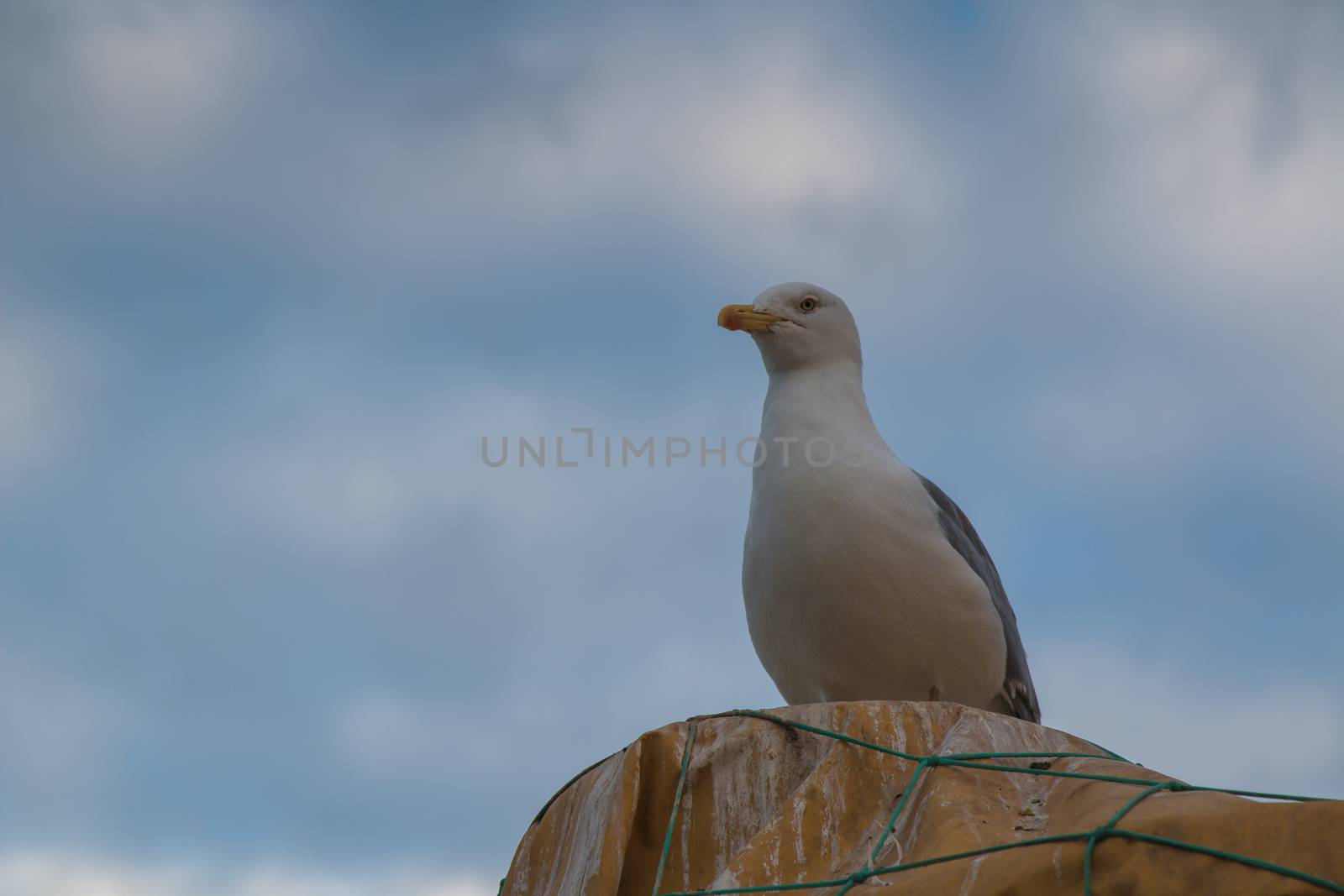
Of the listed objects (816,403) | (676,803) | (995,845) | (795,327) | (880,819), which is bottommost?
(995,845)

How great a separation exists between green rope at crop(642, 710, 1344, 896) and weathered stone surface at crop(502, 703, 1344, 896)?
2cm

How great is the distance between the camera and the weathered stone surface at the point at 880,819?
2.93 metres

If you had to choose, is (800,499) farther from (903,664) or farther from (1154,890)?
(1154,890)

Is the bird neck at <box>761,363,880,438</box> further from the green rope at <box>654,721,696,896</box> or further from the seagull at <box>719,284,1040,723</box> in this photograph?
the green rope at <box>654,721,696,896</box>

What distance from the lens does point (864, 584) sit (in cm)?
574

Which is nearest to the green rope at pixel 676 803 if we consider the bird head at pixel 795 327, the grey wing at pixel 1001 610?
the grey wing at pixel 1001 610

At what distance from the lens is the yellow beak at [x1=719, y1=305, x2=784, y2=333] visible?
6863 millimetres

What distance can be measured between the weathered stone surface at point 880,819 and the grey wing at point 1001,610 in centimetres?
196

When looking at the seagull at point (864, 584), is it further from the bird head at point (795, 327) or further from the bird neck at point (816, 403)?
the bird head at point (795, 327)

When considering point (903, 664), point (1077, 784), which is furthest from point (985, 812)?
point (903, 664)

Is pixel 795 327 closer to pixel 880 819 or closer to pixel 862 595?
pixel 862 595

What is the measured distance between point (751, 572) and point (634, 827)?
6.45 feet

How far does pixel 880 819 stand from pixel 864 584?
1928 millimetres

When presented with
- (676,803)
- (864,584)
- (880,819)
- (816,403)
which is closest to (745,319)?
(816,403)
